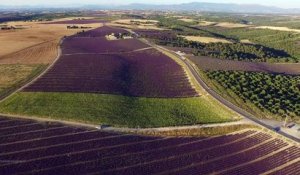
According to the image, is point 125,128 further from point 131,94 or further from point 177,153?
point 131,94

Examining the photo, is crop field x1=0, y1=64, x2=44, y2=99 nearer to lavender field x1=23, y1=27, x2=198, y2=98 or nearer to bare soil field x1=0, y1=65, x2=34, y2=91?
bare soil field x1=0, y1=65, x2=34, y2=91

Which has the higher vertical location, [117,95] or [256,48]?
[256,48]

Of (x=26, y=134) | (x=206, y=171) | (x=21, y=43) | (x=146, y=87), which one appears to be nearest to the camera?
(x=206, y=171)

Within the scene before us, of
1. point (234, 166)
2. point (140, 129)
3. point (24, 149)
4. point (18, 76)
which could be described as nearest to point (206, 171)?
point (234, 166)

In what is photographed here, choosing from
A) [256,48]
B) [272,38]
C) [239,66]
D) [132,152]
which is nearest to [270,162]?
[132,152]

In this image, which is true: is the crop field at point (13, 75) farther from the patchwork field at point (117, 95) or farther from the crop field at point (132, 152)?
the crop field at point (132, 152)

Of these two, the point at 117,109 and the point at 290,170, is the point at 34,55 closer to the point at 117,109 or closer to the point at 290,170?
the point at 117,109
